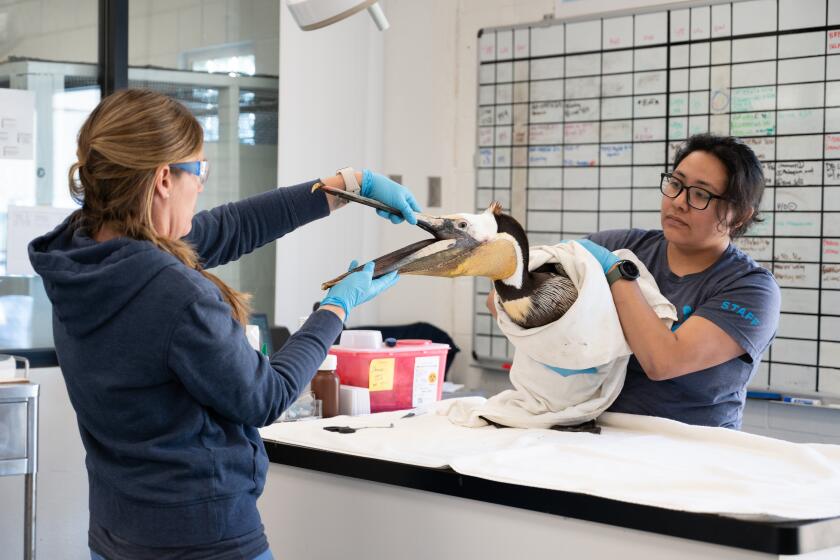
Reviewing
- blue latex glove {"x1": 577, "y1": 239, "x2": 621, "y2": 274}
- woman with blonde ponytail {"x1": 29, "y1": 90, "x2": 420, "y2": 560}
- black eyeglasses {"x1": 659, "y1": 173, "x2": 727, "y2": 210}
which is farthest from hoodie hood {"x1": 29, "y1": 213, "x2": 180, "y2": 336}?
black eyeglasses {"x1": 659, "y1": 173, "x2": 727, "y2": 210}

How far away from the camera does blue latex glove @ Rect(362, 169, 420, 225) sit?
188 cm

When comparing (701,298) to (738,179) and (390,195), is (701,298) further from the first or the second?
(390,195)

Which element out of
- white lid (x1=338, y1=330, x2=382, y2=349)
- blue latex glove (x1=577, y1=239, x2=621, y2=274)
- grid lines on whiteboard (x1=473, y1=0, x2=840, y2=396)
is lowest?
white lid (x1=338, y1=330, x2=382, y2=349)

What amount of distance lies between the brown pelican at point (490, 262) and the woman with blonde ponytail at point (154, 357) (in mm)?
464

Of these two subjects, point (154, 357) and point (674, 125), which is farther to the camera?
point (674, 125)

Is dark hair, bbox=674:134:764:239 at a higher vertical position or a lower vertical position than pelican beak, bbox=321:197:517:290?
higher

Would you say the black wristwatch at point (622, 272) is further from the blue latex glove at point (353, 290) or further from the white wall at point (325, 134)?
the white wall at point (325, 134)

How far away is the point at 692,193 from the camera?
1961mm

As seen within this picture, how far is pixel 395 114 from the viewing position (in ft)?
13.7

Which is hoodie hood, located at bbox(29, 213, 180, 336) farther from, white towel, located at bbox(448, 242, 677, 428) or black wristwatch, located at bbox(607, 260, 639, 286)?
black wristwatch, located at bbox(607, 260, 639, 286)

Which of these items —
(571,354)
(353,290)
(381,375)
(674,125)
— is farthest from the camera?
(674,125)

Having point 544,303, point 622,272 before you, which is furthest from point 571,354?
point 622,272

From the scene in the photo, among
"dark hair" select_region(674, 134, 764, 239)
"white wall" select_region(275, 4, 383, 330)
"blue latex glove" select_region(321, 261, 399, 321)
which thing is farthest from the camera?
"white wall" select_region(275, 4, 383, 330)

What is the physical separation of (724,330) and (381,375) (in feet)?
2.79
